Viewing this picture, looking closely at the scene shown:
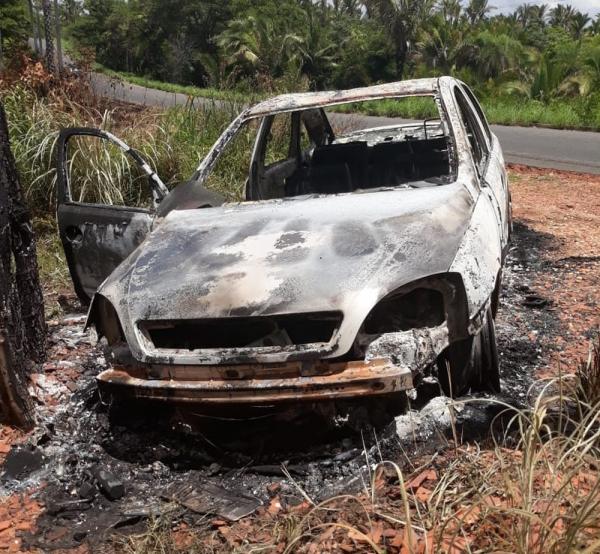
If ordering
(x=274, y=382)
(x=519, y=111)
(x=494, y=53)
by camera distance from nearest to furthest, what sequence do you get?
(x=274, y=382) < (x=519, y=111) < (x=494, y=53)

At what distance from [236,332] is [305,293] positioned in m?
0.40

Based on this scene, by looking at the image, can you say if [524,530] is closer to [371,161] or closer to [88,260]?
[88,260]

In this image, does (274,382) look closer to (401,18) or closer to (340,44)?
(401,18)

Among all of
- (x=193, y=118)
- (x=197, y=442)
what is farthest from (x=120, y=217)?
(x=193, y=118)

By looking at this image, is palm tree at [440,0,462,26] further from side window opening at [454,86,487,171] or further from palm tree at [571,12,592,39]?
side window opening at [454,86,487,171]

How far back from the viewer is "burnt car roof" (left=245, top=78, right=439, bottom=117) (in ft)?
13.4

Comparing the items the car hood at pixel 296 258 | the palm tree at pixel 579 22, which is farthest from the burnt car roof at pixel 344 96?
the palm tree at pixel 579 22

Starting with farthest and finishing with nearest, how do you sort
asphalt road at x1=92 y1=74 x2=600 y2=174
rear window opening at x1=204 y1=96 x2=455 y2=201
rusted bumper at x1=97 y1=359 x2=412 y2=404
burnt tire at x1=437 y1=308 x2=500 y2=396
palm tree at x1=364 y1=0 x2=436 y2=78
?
palm tree at x1=364 y1=0 x2=436 y2=78
asphalt road at x1=92 y1=74 x2=600 y2=174
rear window opening at x1=204 y1=96 x2=455 y2=201
burnt tire at x1=437 y1=308 x2=500 y2=396
rusted bumper at x1=97 y1=359 x2=412 y2=404

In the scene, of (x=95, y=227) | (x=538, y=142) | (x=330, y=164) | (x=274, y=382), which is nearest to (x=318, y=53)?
(x=538, y=142)

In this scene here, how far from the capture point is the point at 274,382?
257 centimetres

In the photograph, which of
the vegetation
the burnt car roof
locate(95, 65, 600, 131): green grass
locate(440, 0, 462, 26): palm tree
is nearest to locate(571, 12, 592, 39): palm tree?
the vegetation

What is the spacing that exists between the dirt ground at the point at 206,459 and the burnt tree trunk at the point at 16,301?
0.52 feet

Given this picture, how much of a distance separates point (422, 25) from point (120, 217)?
36126 millimetres

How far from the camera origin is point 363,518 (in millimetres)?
2350
